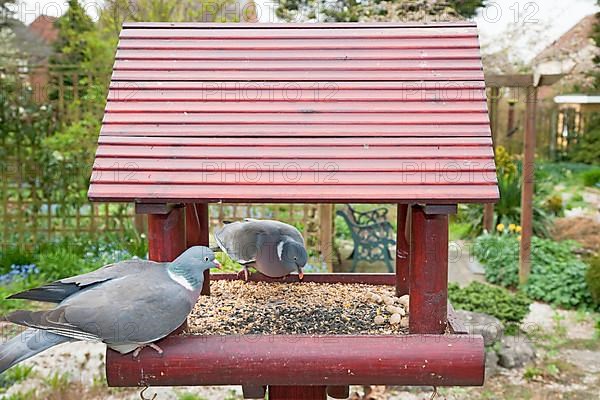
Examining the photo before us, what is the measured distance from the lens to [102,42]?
8953 mm

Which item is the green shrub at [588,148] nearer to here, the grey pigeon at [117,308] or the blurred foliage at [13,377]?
the blurred foliage at [13,377]

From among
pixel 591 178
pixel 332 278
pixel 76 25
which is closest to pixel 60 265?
pixel 76 25

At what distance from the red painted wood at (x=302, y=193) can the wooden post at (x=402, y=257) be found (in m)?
0.90

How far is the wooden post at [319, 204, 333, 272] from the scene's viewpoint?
273 inches

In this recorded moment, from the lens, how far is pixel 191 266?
1896 millimetres

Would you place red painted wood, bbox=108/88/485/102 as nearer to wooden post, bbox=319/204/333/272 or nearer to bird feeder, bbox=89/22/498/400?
bird feeder, bbox=89/22/498/400

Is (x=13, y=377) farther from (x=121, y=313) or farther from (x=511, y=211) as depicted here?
(x=511, y=211)

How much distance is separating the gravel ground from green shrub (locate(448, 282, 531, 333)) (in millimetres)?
3242

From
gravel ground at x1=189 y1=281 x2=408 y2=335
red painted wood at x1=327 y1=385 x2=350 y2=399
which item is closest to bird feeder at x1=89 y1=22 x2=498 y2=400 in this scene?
gravel ground at x1=189 y1=281 x2=408 y2=335

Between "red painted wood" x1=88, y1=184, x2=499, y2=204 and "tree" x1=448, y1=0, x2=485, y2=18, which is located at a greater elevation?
"tree" x1=448, y1=0, x2=485, y2=18

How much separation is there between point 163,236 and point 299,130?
526mm

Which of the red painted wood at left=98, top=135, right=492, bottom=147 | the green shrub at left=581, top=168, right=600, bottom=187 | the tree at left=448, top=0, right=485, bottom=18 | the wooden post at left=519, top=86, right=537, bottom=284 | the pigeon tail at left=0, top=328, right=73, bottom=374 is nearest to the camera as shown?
the pigeon tail at left=0, top=328, right=73, bottom=374

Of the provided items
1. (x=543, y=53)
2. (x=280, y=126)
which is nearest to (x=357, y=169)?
(x=280, y=126)

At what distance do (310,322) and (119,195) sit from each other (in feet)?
2.90
